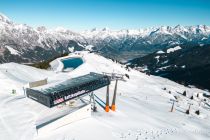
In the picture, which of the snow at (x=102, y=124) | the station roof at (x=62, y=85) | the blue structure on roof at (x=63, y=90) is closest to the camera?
the snow at (x=102, y=124)

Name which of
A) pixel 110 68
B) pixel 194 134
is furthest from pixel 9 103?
pixel 110 68

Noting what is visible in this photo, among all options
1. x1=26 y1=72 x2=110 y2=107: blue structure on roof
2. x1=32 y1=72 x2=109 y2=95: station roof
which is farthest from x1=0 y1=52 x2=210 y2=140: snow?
x1=32 y1=72 x2=109 y2=95: station roof

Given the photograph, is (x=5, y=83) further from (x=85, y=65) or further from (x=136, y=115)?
(x=85, y=65)

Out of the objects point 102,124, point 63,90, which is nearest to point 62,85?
point 63,90

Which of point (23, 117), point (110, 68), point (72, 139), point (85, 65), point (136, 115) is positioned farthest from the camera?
point (110, 68)

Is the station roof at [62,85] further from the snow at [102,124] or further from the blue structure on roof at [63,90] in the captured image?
the snow at [102,124]

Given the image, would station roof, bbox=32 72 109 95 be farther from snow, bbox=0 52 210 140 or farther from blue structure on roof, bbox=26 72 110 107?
snow, bbox=0 52 210 140

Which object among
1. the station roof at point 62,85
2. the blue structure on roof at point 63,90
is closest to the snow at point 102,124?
the blue structure on roof at point 63,90

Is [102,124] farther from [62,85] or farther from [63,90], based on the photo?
[62,85]
